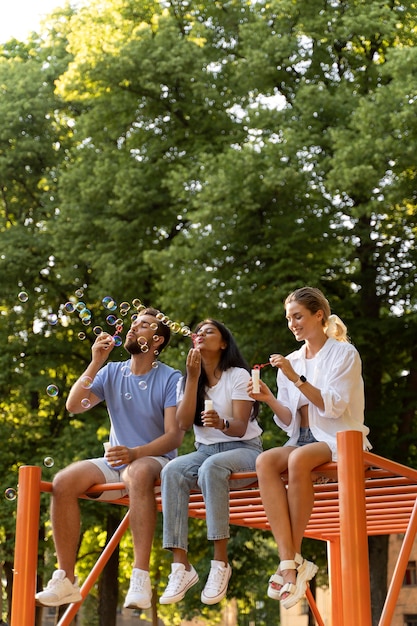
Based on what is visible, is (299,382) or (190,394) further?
(190,394)


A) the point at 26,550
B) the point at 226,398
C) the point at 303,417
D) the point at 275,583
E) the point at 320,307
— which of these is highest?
the point at 320,307

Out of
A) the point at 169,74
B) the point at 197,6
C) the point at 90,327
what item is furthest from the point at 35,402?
the point at 197,6

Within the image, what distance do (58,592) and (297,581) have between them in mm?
1485

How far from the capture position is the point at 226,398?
6172 mm

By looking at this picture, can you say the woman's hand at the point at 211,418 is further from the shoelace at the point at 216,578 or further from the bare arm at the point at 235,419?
the shoelace at the point at 216,578

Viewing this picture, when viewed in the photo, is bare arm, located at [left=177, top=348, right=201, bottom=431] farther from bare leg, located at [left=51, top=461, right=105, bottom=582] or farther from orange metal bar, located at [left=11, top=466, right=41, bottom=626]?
orange metal bar, located at [left=11, top=466, right=41, bottom=626]

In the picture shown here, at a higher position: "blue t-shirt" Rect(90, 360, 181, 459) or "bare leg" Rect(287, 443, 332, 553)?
"blue t-shirt" Rect(90, 360, 181, 459)

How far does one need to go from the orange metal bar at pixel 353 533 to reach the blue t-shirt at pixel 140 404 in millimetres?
1719

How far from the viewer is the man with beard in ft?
18.4

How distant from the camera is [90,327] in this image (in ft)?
69.8

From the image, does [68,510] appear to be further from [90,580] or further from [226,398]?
[226,398]

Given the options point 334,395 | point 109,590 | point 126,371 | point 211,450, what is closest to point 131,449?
point 211,450

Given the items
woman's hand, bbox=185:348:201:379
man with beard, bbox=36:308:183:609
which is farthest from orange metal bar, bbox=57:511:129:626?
woman's hand, bbox=185:348:201:379

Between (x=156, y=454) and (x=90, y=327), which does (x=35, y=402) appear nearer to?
(x=90, y=327)
